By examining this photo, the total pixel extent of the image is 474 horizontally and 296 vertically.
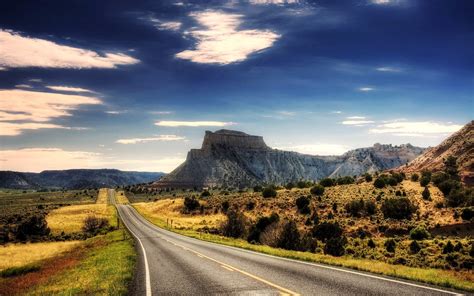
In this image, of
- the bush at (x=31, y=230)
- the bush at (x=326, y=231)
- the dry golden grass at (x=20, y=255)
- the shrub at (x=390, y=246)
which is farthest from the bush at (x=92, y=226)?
the shrub at (x=390, y=246)

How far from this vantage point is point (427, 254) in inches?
1388

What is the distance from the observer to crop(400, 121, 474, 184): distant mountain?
96.8 m

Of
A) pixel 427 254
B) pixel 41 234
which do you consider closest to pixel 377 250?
pixel 427 254

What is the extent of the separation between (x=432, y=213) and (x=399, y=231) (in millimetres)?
11302

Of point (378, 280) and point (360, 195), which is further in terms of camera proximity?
point (360, 195)

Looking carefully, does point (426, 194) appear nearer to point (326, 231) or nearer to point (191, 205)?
point (326, 231)

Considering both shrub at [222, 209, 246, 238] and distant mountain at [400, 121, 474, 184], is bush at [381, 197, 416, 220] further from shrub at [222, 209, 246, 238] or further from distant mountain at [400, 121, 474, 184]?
distant mountain at [400, 121, 474, 184]

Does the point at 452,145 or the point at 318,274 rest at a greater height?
the point at 452,145

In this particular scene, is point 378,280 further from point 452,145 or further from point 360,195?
point 452,145

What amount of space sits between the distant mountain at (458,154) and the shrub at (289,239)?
6949 cm

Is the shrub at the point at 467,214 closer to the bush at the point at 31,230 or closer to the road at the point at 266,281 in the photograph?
the road at the point at 266,281

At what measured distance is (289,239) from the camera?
35.3 meters

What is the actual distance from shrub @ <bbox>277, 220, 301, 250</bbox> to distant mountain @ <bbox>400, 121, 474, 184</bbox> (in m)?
69.5

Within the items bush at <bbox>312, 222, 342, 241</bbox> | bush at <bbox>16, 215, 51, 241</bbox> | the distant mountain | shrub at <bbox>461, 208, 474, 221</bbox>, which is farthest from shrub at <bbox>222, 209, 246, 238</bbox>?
the distant mountain
